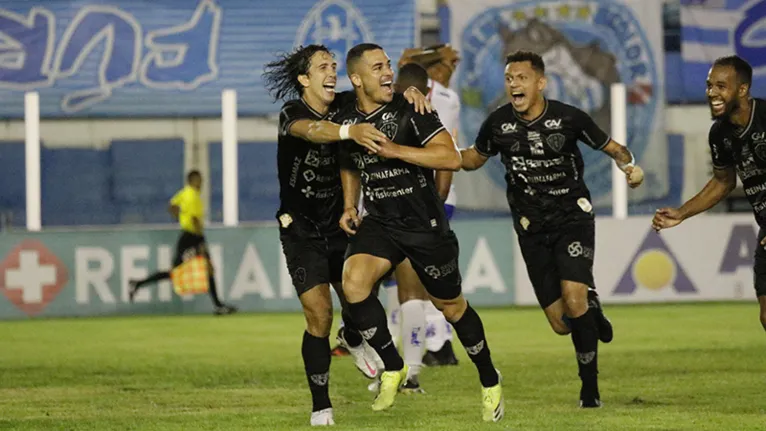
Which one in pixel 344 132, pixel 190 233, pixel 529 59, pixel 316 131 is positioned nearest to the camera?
pixel 344 132

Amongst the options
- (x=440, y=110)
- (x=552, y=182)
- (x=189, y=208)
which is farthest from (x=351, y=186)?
(x=189, y=208)

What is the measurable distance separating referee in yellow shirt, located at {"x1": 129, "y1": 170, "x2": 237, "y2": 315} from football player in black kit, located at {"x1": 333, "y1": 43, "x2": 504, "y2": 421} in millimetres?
10909

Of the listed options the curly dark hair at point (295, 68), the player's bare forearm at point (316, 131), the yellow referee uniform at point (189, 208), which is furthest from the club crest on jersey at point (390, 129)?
the yellow referee uniform at point (189, 208)

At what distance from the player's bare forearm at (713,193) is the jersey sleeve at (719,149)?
0.22 ft

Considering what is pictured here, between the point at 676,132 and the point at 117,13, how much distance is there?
7.56m

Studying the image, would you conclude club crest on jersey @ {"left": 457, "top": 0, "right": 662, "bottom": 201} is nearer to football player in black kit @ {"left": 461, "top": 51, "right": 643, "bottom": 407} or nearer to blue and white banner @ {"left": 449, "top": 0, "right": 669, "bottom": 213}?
blue and white banner @ {"left": 449, "top": 0, "right": 669, "bottom": 213}

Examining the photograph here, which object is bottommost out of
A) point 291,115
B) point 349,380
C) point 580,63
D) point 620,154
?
point 349,380

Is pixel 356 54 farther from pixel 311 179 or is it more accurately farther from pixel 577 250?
pixel 577 250

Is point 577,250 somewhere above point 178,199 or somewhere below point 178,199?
above

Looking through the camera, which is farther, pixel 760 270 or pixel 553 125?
pixel 553 125

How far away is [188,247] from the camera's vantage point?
19406mm

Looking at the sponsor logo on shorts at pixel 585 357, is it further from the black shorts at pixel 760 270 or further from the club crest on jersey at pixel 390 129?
the club crest on jersey at pixel 390 129

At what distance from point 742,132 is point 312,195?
249cm

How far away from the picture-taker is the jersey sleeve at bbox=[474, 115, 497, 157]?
31.6 ft
